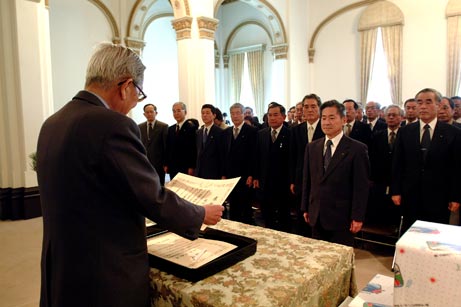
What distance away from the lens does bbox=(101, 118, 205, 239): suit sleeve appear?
101 cm

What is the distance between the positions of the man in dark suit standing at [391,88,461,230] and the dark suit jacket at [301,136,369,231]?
32.3 inches

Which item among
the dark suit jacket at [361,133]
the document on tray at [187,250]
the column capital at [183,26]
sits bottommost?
the document on tray at [187,250]

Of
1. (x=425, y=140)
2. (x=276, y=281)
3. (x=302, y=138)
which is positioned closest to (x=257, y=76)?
(x=302, y=138)

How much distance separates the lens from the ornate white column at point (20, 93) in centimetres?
495

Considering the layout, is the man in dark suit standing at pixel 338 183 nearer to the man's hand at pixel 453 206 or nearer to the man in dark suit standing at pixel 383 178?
the man's hand at pixel 453 206

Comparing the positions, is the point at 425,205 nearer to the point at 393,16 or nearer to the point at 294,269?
the point at 294,269

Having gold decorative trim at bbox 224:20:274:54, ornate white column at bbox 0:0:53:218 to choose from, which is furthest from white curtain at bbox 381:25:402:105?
ornate white column at bbox 0:0:53:218

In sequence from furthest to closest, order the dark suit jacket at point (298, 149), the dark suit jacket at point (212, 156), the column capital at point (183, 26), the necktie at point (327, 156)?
the column capital at point (183, 26) < the dark suit jacket at point (212, 156) < the dark suit jacket at point (298, 149) < the necktie at point (327, 156)

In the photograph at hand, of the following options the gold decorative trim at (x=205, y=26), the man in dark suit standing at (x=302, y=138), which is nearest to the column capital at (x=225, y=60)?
the gold decorative trim at (x=205, y=26)

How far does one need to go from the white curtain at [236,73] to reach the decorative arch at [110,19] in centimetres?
477

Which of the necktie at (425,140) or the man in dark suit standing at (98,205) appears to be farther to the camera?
the necktie at (425,140)

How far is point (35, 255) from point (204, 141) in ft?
7.77

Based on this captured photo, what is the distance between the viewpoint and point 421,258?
1.05 meters

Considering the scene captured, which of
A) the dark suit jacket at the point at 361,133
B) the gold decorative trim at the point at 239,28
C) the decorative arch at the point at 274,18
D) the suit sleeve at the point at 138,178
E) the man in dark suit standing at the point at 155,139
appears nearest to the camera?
the suit sleeve at the point at 138,178
